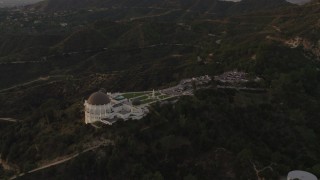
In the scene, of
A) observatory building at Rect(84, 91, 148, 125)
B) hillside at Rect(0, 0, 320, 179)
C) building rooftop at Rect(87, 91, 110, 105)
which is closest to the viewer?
hillside at Rect(0, 0, 320, 179)

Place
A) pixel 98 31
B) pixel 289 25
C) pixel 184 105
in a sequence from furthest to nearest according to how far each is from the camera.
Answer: pixel 98 31 < pixel 289 25 < pixel 184 105

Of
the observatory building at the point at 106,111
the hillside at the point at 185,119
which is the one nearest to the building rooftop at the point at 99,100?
the observatory building at the point at 106,111

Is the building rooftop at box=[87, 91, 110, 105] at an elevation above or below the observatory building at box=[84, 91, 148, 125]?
above

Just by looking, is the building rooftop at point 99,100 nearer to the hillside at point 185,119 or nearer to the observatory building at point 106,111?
the observatory building at point 106,111

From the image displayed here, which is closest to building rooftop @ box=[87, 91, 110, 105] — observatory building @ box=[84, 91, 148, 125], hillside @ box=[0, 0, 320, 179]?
observatory building @ box=[84, 91, 148, 125]

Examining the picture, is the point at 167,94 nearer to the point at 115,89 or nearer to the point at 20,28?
the point at 115,89

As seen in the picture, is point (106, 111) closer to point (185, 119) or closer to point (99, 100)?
point (99, 100)

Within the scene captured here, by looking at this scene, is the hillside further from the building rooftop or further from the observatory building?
the building rooftop

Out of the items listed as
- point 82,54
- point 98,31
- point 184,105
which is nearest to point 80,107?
point 184,105
